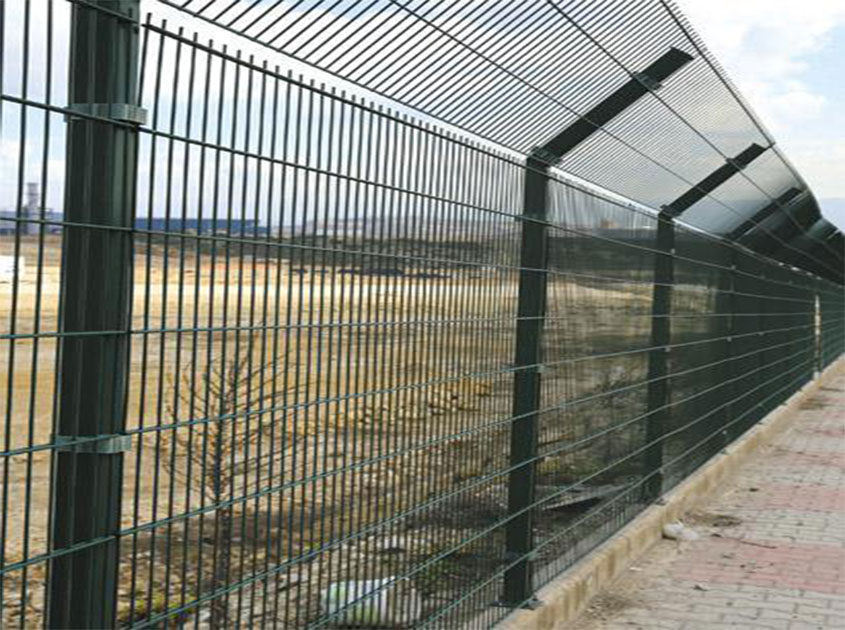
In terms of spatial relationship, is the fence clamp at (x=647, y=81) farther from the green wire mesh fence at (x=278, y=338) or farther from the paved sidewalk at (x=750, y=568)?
the paved sidewalk at (x=750, y=568)

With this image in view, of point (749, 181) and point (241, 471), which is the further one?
point (749, 181)

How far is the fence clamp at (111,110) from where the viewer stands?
265 cm

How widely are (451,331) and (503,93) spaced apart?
1.06 m

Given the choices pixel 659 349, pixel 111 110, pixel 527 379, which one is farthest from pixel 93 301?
pixel 659 349

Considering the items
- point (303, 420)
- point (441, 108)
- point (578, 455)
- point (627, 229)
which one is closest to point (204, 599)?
point (303, 420)

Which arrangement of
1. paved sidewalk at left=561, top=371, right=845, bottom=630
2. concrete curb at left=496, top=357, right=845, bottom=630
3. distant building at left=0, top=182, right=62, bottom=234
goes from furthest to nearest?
paved sidewalk at left=561, top=371, right=845, bottom=630 < concrete curb at left=496, top=357, right=845, bottom=630 < distant building at left=0, top=182, right=62, bottom=234

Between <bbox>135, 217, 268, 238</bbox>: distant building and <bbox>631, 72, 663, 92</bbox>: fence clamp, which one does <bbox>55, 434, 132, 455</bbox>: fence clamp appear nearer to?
<bbox>135, 217, 268, 238</bbox>: distant building

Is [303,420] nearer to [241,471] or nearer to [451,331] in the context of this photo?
[241,471]

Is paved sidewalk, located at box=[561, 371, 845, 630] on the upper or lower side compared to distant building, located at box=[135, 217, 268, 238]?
lower

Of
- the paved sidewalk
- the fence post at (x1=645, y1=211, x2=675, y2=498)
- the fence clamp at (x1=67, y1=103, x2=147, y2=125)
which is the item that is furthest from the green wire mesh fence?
the fence post at (x1=645, y1=211, x2=675, y2=498)

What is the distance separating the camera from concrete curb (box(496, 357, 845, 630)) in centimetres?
580

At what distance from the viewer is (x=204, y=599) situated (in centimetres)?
308

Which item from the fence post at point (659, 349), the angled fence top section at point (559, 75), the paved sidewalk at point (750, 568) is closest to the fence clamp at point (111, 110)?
the angled fence top section at point (559, 75)

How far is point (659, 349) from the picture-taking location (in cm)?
840
